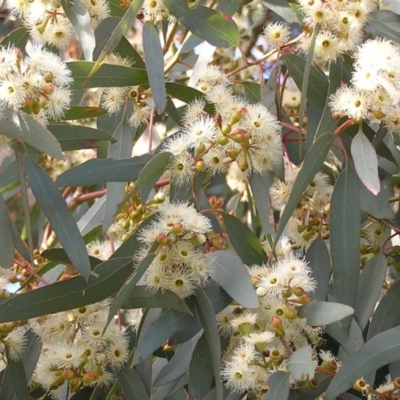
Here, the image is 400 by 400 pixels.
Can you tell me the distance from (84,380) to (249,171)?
511mm

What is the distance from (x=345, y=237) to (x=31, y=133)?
0.64m

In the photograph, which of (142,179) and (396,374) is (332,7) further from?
(396,374)

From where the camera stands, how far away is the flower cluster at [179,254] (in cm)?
163

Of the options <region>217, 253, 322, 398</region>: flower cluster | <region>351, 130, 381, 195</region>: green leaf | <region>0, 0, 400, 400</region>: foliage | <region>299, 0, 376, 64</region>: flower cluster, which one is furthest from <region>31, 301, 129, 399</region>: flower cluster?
<region>299, 0, 376, 64</region>: flower cluster

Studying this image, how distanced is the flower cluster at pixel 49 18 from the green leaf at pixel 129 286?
588 millimetres

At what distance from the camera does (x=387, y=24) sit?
1.85 metres

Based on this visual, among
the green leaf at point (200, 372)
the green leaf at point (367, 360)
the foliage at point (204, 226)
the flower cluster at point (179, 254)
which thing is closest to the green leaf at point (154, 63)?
the foliage at point (204, 226)

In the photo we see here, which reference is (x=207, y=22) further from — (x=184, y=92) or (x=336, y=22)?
(x=336, y=22)

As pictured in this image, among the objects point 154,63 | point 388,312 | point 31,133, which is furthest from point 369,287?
point 31,133

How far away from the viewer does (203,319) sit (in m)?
1.65

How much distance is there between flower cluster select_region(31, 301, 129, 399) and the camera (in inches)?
67.8

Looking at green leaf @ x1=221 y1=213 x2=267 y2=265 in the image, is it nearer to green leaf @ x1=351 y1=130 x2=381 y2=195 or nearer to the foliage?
the foliage

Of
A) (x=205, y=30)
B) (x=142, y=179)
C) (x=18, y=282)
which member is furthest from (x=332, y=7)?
(x=18, y=282)

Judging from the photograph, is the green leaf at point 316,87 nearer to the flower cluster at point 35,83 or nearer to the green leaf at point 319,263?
the green leaf at point 319,263
